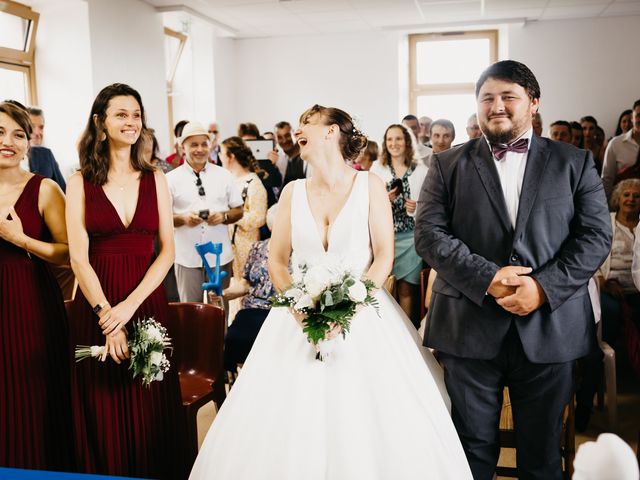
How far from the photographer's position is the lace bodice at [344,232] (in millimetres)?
2342

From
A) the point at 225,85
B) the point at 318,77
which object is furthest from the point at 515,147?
the point at 225,85

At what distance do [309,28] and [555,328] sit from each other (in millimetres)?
9409

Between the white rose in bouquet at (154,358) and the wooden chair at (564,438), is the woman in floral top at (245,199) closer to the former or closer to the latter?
the white rose in bouquet at (154,358)

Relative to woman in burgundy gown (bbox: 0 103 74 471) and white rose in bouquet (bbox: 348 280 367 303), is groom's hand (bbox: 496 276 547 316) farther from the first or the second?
woman in burgundy gown (bbox: 0 103 74 471)

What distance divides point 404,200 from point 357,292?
2.85m

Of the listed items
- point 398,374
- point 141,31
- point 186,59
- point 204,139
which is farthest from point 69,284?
point 186,59

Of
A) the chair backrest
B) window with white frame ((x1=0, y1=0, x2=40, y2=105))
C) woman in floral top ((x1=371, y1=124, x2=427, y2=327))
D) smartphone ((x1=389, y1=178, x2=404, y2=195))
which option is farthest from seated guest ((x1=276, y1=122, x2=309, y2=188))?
the chair backrest

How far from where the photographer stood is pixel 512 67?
2090 millimetres

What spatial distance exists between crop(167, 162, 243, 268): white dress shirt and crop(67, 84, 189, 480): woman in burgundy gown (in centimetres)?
194

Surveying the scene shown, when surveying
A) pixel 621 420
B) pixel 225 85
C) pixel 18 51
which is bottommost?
pixel 621 420

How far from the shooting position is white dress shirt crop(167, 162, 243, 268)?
14.8 ft

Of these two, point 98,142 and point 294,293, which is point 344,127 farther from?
point 98,142

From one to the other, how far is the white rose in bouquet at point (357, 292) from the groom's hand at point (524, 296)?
1.55 ft

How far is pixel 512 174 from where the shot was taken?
7.12 ft
